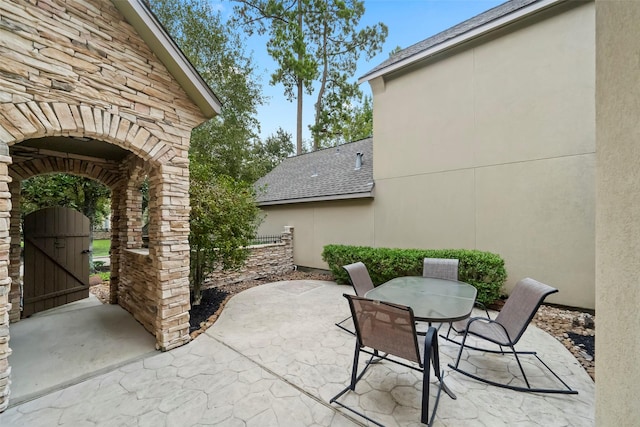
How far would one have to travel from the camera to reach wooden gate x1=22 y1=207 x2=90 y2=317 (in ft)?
17.8

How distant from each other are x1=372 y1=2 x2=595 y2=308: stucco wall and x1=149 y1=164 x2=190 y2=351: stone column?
5.79 meters

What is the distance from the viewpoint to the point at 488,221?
6227mm

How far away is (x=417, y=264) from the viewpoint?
6391mm

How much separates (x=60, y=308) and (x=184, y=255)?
14.4ft

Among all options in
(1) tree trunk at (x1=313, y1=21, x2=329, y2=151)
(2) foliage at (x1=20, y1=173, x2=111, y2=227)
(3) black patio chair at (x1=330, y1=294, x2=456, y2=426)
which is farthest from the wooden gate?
(1) tree trunk at (x1=313, y1=21, x2=329, y2=151)

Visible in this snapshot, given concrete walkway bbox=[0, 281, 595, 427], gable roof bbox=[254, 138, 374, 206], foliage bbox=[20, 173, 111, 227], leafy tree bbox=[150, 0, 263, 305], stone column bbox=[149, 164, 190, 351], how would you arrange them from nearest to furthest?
concrete walkway bbox=[0, 281, 595, 427]
stone column bbox=[149, 164, 190, 351]
leafy tree bbox=[150, 0, 263, 305]
foliage bbox=[20, 173, 111, 227]
gable roof bbox=[254, 138, 374, 206]

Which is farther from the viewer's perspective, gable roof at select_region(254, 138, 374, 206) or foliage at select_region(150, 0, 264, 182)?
foliage at select_region(150, 0, 264, 182)

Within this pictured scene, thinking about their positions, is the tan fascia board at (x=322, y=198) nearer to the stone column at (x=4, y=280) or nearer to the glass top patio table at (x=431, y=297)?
the glass top patio table at (x=431, y=297)

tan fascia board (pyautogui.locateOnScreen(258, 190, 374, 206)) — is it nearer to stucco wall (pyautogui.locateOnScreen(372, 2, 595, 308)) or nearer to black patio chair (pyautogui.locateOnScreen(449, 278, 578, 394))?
stucco wall (pyautogui.locateOnScreen(372, 2, 595, 308))

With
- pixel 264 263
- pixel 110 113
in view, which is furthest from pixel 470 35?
pixel 264 263

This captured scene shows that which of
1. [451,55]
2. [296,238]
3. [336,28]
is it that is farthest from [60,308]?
[336,28]

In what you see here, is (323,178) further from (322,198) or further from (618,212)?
(618,212)

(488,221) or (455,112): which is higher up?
(455,112)

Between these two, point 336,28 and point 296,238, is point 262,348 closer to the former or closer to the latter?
point 296,238
